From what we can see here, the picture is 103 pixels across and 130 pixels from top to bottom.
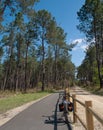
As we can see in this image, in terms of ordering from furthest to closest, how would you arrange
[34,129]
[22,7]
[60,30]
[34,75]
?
[34,75] → [60,30] → [22,7] → [34,129]

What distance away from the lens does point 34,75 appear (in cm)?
12938

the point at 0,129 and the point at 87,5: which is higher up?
the point at 87,5

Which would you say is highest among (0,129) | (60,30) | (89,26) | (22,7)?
(60,30)

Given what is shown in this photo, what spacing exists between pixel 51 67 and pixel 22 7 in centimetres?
7435

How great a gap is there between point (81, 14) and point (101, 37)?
6.20m

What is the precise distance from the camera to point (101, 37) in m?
53.9

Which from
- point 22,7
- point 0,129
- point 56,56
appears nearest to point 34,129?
point 0,129

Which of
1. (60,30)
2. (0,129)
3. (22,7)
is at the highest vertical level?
(60,30)

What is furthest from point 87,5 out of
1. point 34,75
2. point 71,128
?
point 34,75

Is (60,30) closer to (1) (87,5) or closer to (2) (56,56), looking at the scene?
(2) (56,56)

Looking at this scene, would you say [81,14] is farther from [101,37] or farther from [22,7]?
[22,7]

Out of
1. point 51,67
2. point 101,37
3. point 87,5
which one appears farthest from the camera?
point 51,67

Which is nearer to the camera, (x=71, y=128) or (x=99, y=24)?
(x=71, y=128)

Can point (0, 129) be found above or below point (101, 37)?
below
